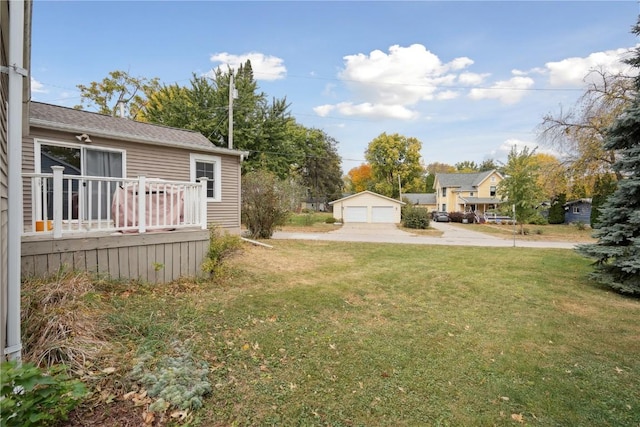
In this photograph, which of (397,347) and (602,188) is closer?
(397,347)

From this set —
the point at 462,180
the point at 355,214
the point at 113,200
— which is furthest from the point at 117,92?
the point at 462,180

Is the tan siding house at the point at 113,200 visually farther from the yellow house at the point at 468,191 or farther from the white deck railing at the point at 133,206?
the yellow house at the point at 468,191

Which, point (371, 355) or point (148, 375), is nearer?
point (148, 375)

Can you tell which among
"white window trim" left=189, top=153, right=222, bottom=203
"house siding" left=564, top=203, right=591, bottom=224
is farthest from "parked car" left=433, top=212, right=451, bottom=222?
"white window trim" left=189, top=153, right=222, bottom=203

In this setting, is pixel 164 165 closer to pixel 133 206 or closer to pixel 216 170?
pixel 216 170

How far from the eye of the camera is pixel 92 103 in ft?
74.6

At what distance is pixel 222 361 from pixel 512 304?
4.85 m

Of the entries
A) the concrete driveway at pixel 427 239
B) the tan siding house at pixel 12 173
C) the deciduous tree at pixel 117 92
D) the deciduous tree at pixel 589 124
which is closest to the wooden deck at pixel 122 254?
the tan siding house at pixel 12 173

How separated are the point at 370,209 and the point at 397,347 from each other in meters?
25.2

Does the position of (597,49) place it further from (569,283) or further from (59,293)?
(59,293)

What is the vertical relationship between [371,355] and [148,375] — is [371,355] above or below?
below

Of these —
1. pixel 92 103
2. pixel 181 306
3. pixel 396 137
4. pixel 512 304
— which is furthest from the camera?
pixel 396 137

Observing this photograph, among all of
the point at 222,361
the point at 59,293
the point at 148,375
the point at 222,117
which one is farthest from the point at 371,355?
the point at 222,117

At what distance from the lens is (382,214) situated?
2802 cm
